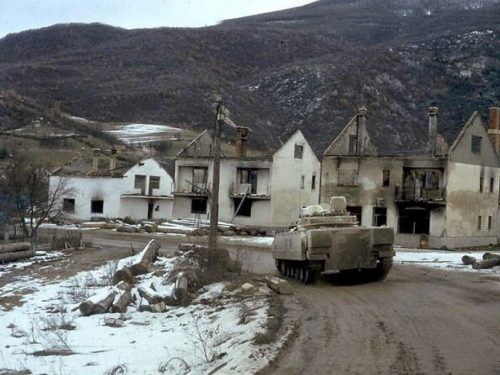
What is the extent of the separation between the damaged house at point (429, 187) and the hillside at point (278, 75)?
1273 inches

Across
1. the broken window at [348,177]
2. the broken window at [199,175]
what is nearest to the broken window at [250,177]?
the broken window at [199,175]

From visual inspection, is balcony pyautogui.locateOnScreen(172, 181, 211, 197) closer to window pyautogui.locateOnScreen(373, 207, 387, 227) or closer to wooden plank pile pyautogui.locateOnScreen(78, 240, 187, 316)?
window pyautogui.locateOnScreen(373, 207, 387, 227)

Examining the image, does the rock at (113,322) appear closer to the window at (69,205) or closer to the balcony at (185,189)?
the balcony at (185,189)

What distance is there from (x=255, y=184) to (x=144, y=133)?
46761 millimetres

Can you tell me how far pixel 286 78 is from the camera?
132375 mm

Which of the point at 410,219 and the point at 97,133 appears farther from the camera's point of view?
the point at 97,133

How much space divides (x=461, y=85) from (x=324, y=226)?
102 m

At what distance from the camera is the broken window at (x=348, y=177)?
183 ft

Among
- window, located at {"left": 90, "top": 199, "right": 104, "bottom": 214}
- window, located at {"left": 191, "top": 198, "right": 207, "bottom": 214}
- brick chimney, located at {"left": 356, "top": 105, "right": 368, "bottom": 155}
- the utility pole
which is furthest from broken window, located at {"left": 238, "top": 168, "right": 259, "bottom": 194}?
the utility pole

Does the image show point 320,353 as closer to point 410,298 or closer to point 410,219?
point 410,298

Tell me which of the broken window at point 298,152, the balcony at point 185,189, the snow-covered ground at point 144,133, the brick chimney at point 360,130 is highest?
the snow-covered ground at point 144,133

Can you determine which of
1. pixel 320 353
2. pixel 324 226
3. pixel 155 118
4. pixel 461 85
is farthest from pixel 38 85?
pixel 320 353

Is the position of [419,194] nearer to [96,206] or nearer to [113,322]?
[96,206]

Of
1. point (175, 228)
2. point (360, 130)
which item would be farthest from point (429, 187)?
point (175, 228)
